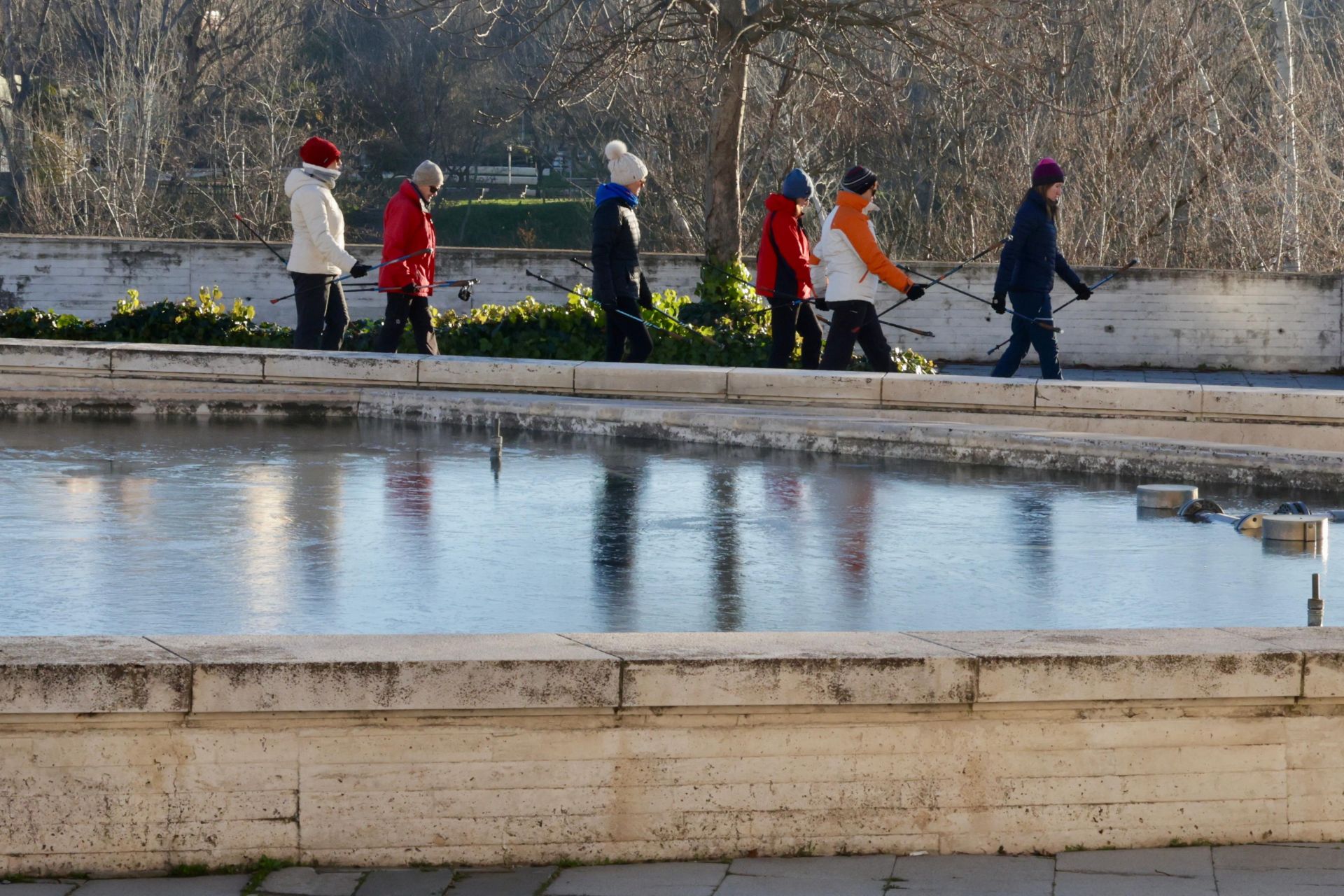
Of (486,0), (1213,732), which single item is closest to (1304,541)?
(1213,732)

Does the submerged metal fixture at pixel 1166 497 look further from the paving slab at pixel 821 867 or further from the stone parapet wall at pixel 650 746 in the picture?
the paving slab at pixel 821 867

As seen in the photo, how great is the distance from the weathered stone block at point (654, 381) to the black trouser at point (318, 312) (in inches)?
98.9

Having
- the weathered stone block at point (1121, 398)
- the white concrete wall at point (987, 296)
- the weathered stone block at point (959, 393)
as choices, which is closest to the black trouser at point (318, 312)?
the weathered stone block at point (959, 393)

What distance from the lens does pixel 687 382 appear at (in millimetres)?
11594

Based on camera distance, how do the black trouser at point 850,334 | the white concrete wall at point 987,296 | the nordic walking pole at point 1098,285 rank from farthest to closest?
1. the white concrete wall at point 987,296
2. the nordic walking pole at point 1098,285
3. the black trouser at point 850,334

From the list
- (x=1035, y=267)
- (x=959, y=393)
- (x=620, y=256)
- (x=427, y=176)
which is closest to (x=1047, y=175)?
(x=1035, y=267)

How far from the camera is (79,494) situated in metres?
8.45

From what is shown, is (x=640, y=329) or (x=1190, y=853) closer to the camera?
(x=1190, y=853)

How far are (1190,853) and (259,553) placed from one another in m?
3.81

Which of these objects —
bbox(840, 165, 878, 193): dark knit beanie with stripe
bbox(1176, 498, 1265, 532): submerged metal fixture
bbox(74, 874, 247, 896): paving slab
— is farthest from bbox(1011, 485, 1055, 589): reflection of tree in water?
bbox(840, 165, 878, 193): dark knit beanie with stripe

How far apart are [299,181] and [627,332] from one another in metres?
2.67

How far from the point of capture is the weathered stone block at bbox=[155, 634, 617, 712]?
169 inches

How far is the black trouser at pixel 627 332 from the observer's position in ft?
45.5

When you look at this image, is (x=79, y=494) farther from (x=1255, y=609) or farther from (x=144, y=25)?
(x=144, y=25)
